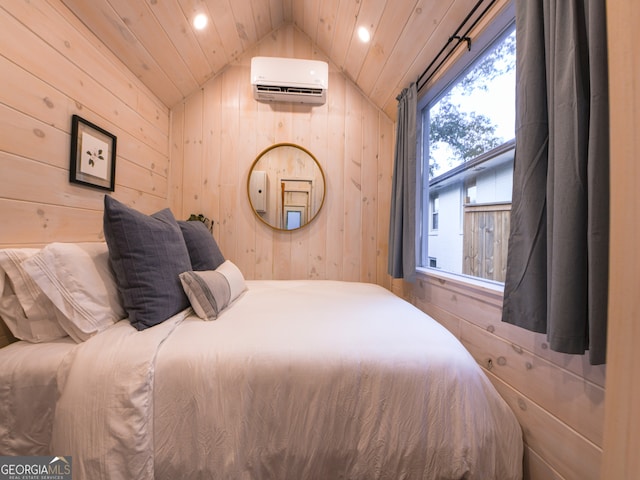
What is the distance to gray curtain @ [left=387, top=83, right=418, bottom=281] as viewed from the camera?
6.12ft

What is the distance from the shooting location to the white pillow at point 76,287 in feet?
2.86

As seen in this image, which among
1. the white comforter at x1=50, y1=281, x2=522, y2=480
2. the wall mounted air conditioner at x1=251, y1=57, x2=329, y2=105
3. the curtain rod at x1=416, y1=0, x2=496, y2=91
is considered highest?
the wall mounted air conditioner at x1=251, y1=57, x2=329, y2=105

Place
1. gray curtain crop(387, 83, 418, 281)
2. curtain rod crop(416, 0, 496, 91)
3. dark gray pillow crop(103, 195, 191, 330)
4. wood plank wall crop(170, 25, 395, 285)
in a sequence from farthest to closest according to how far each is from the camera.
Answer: wood plank wall crop(170, 25, 395, 285)
gray curtain crop(387, 83, 418, 281)
curtain rod crop(416, 0, 496, 91)
dark gray pillow crop(103, 195, 191, 330)

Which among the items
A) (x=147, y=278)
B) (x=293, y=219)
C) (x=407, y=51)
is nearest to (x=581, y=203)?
(x=147, y=278)

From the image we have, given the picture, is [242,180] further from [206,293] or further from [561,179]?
[561,179]

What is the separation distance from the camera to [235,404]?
0.81m

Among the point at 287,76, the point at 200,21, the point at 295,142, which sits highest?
the point at 200,21

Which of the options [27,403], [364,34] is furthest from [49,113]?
[364,34]

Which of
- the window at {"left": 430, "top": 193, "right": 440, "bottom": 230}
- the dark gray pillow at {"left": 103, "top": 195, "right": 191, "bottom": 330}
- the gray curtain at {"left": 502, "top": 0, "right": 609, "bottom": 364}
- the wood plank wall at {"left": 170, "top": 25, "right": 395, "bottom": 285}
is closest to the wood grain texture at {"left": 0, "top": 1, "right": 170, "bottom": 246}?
the dark gray pillow at {"left": 103, "top": 195, "right": 191, "bottom": 330}

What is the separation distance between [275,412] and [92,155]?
1.62 m

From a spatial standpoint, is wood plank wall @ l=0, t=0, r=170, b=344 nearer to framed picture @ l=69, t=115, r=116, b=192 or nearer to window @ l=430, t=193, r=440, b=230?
framed picture @ l=69, t=115, r=116, b=192

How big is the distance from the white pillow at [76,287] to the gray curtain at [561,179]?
4.95ft

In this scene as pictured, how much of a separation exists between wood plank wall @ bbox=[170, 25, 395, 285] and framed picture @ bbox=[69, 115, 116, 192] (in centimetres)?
76

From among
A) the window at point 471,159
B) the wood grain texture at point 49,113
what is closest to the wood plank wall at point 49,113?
the wood grain texture at point 49,113
